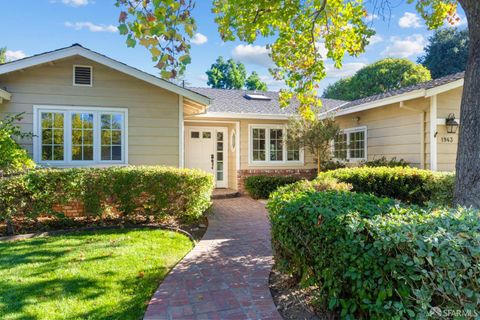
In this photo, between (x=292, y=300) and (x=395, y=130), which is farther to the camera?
(x=395, y=130)

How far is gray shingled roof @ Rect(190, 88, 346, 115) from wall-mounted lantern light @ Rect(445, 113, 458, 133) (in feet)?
16.8

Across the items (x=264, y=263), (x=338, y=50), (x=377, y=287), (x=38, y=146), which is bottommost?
(x=264, y=263)

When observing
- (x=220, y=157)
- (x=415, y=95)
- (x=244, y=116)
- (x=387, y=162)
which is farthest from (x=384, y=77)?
(x=415, y=95)

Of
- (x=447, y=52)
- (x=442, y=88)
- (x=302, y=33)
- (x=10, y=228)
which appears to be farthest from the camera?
(x=447, y=52)

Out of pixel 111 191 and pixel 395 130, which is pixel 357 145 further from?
pixel 111 191

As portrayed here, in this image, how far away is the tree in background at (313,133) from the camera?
1097cm

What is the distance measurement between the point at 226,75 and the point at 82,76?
1173 inches

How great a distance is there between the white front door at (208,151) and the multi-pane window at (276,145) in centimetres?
188

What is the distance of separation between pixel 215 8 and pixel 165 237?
4320 mm

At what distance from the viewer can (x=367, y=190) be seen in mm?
7617

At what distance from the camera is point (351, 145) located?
39.8ft

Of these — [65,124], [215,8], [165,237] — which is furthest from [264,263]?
[65,124]

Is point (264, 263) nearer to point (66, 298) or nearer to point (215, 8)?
point (66, 298)

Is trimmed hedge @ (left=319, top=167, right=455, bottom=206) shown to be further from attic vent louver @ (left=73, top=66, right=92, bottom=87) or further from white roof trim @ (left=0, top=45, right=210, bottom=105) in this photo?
attic vent louver @ (left=73, top=66, right=92, bottom=87)
